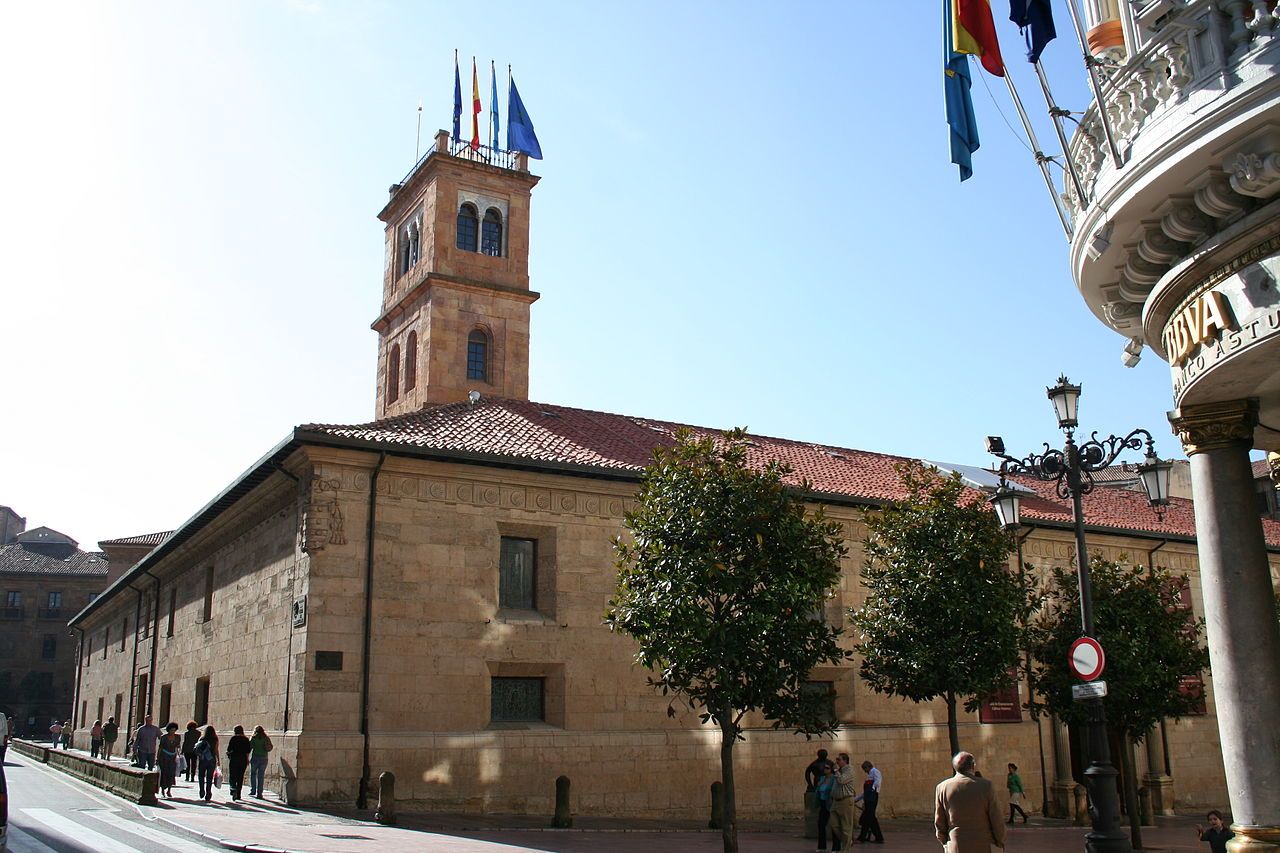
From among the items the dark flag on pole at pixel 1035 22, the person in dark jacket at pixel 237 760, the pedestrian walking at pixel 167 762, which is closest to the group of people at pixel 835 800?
the person in dark jacket at pixel 237 760

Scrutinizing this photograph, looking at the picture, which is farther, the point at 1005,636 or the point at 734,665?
the point at 1005,636

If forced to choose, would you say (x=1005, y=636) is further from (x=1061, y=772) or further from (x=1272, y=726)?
(x=1272, y=726)

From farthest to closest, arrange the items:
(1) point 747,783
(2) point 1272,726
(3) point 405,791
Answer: (1) point 747,783 → (3) point 405,791 → (2) point 1272,726

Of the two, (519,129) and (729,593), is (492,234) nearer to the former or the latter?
(519,129)

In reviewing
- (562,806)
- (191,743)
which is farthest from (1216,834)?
(191,743)

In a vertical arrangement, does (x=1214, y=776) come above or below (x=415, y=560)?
below

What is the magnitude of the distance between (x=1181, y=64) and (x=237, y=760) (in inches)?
714

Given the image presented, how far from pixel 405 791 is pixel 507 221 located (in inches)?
1013

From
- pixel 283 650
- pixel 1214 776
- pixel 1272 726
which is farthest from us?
pixel 1214 776

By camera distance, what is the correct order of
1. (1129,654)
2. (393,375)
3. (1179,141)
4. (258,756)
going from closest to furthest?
(1179,141) → (258,756) → (1129,654) → (393,375)

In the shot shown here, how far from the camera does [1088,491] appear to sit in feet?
48.5

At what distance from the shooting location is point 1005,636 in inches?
822

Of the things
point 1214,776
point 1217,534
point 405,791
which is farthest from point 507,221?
point 1217,534

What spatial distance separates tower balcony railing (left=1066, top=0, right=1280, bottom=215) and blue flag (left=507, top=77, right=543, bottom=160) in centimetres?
3337
